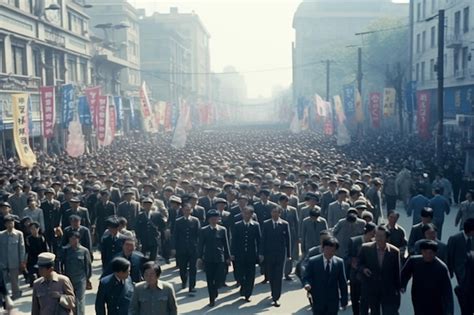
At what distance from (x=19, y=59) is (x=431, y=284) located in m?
27.5

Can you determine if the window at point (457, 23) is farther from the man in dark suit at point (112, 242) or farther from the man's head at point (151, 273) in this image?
the man's head at point (151, 273)

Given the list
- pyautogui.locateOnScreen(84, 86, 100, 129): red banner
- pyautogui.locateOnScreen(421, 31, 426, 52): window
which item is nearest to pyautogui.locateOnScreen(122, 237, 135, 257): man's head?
A: pyautogui.locateOnScreen(84, 86, 100, 129): red banner

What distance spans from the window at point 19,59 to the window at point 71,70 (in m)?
7.61

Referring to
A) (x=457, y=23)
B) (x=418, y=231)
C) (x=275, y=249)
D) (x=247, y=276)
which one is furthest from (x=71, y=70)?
(x=418, y=231)

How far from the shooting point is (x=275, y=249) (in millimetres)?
9078

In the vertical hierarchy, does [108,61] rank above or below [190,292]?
above

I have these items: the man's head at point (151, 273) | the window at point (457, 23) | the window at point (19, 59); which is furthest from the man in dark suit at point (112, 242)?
the window at point (457, 23)

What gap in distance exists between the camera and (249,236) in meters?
9.22

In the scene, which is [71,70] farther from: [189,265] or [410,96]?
[189,265]

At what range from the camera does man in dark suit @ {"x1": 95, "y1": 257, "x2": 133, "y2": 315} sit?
609 centimetres

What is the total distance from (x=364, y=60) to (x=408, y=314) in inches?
2164

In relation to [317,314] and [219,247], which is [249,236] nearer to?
[219,247]

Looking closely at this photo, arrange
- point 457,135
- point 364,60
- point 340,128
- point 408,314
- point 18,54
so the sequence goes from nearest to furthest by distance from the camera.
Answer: point 408,314 < point 340,128 < point 18,54 < point 457,135 < point 364,60

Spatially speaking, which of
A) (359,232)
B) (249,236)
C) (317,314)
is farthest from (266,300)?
(317,314)
